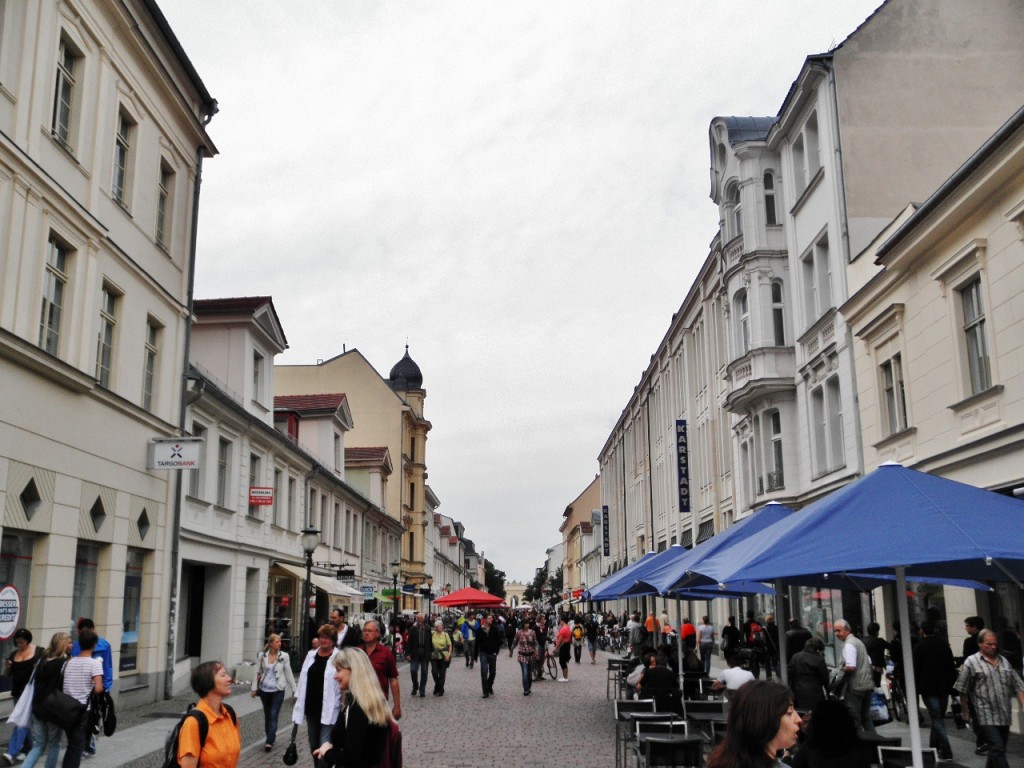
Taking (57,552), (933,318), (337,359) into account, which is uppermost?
(337,359)

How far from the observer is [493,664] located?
2333cm

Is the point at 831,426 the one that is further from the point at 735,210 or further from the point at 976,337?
the point at 735,210

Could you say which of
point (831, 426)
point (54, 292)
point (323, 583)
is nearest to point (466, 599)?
point (323, 583)

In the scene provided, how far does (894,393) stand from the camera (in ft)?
63.1

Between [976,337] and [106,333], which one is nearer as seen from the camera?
[976,337]

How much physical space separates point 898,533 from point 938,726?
6.24 meters

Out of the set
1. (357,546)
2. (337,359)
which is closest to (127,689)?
(357,546)

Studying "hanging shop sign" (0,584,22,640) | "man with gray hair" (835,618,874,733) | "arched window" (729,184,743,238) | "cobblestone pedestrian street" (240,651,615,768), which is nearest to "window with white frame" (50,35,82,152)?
"hanging shop sign" (0,584,22,640)

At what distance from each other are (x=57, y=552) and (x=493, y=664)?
11.0 m

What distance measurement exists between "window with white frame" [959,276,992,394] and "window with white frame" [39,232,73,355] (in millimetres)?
14333

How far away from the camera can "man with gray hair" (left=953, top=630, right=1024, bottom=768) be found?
9977 mm

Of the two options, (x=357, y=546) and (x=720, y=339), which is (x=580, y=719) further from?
(x=357, y=546)

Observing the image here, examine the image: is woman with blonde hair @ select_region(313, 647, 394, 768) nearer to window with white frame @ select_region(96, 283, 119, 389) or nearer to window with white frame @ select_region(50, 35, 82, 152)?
window with white frame @ select_region(50, 35, 82, 152)

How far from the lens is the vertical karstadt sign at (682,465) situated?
38.4 metres
